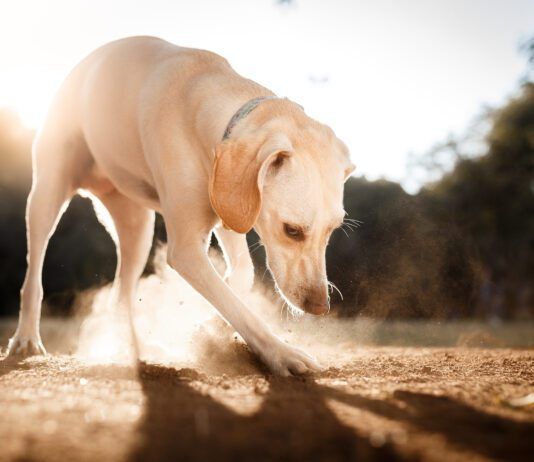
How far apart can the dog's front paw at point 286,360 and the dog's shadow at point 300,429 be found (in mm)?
622

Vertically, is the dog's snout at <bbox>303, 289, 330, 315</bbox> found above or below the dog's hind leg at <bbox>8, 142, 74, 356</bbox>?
below

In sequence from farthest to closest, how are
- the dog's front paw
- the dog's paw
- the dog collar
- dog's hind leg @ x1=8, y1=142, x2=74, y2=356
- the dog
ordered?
dog's hind leg @ x1=8, y1=142, x2=74, y2=356, the dog's paw, the dog collar, the dog, the dog's front paw

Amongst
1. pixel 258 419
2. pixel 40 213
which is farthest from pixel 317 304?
pixel 40 213

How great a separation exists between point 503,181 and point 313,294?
69.8 feet

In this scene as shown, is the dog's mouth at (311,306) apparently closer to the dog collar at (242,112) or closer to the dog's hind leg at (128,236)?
the dog collar at (242,112)

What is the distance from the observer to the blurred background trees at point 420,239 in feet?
18.8

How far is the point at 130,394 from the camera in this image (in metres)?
2.09

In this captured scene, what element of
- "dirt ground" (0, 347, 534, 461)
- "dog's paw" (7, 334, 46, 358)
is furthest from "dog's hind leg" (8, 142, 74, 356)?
"dirt ground" (0, 347, 534, 461)

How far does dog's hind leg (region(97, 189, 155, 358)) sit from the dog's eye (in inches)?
93.8

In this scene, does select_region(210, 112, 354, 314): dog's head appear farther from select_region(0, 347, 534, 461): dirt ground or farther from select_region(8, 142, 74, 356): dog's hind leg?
select_region(8, 142, 74, 356): dog's hind leg

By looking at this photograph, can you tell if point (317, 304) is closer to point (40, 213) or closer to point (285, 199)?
point (285, 199)

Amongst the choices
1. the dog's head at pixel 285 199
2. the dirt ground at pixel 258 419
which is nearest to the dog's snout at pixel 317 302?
the dog's head at pixel 285 199

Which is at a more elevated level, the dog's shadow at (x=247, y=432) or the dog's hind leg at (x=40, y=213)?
the dog's hind leg at (x=40, y=213)

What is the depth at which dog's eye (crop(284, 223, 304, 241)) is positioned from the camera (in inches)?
115
